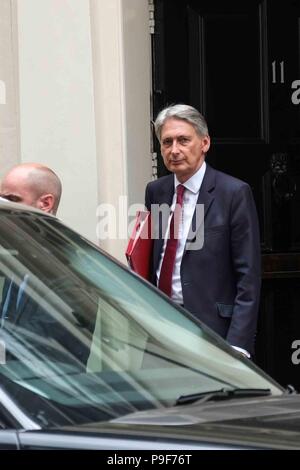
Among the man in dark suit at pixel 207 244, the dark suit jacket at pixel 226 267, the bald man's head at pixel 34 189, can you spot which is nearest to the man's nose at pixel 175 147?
the man in dark suit at pixel 207 244

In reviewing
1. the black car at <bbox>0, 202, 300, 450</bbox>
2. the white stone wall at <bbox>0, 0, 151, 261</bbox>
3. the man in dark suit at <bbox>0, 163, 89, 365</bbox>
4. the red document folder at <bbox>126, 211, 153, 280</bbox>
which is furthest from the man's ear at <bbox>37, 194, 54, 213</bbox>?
the man in dark suit at <bbox>0, 163, 89, 365</bbox>

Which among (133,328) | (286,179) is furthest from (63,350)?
(286,179)

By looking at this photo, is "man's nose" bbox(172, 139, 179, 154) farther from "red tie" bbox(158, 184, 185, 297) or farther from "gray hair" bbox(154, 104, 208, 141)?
"red tie" bbox(158, 184, 185, 297)

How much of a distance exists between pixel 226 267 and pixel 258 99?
2.38m

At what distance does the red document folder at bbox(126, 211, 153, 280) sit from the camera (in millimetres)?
5250

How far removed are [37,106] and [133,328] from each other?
3776 millimetres

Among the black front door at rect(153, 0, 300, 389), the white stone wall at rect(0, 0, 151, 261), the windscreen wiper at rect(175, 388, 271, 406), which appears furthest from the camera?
the black front door at rect(153, 0, 300, 389)

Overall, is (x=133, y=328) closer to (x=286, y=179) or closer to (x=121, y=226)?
(x=121, y=226)

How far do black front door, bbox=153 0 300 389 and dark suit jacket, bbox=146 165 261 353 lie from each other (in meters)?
2.06

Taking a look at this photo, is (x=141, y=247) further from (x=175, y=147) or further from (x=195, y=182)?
(x=175, y=147)

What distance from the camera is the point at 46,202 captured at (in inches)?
204

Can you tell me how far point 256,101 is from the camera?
727 cm

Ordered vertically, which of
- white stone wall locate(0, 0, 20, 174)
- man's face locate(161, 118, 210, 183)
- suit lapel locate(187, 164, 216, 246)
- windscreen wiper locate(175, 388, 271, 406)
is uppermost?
white stone wall locate(0, 0, 20, 174)

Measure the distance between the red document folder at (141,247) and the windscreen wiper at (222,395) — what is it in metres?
1.99
